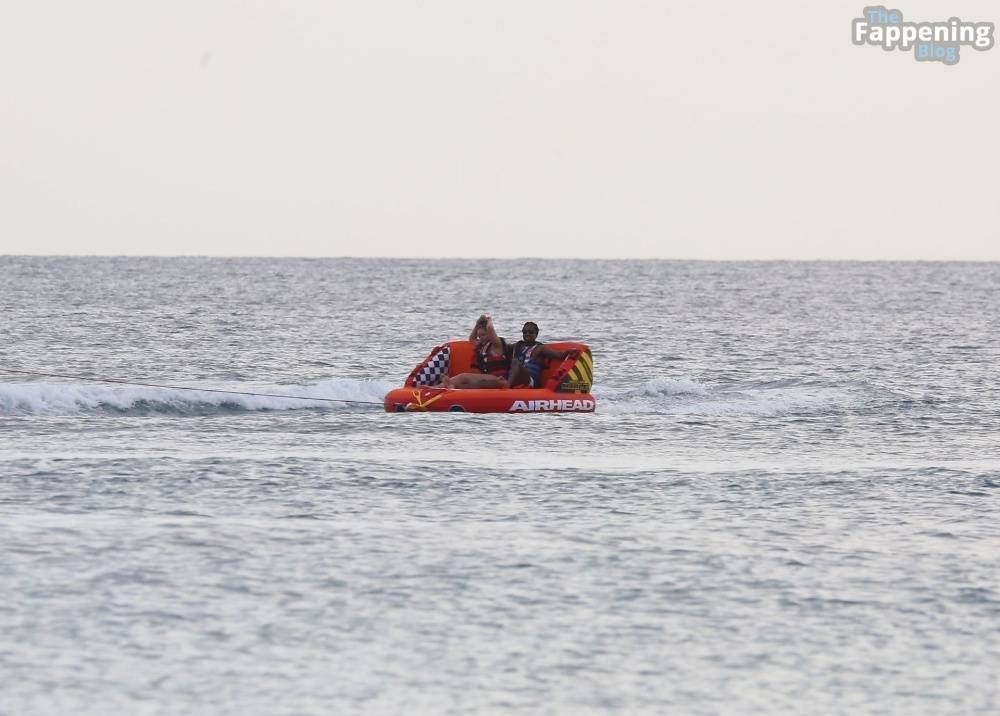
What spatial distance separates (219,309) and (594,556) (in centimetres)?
4951

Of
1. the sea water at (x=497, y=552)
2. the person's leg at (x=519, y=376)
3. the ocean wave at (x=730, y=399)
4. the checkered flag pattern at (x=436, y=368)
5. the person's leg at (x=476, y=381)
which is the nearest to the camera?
the sea water at (x=497, y=552)

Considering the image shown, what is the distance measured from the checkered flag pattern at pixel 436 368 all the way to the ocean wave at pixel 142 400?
1.12m

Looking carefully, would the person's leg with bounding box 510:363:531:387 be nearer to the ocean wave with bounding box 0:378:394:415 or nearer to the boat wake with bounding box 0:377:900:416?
the boat wake with bounding box 0:377:900:416

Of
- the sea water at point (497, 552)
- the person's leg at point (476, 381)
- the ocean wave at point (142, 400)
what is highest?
the person's leg at point (476, 381)

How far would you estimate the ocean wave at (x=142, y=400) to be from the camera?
68.7 feet

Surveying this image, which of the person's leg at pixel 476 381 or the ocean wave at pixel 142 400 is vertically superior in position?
the person's leg at pixel 476 381

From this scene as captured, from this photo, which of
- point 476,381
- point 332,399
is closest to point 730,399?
point 476,381

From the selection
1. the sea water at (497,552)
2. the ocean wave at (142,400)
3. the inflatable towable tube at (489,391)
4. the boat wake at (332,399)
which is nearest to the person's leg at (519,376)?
the inflatable towable tube at (489,391)

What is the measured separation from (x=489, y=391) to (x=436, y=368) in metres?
1.32

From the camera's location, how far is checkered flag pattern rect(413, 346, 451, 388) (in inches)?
845

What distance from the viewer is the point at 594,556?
11406 mm

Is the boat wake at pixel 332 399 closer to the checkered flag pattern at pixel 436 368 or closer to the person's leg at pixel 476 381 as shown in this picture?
the checkered flag pattern at pixel 436 368

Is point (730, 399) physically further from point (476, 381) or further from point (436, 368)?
point (436, 368)

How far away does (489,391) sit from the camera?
808 inches
